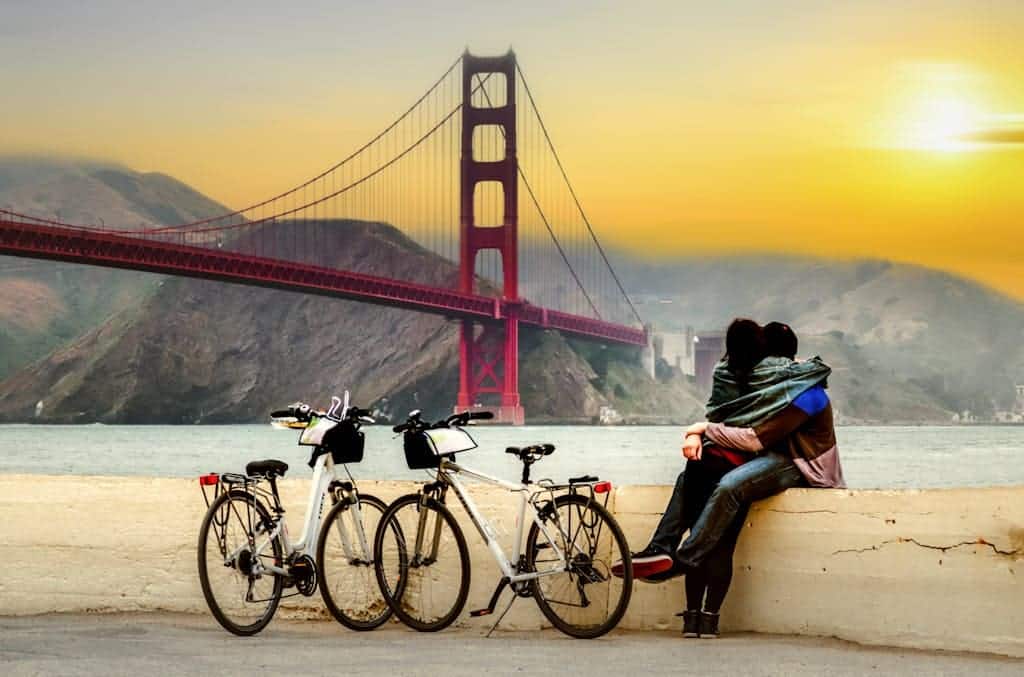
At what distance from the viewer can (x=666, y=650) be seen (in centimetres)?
520

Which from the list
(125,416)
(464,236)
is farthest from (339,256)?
(464,236)

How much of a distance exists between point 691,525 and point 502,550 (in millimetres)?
663

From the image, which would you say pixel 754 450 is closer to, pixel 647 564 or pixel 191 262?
pixel 647 564

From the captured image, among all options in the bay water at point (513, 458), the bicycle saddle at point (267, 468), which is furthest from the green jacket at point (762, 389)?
the bay water at point (513, 458)

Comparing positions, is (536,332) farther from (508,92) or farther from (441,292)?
(508,92)

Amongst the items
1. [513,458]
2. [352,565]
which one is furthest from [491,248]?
[352,565]

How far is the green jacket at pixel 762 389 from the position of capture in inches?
211

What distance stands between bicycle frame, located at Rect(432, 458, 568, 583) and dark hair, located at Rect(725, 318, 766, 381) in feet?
2.45

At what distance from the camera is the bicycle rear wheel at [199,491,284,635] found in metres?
5.54

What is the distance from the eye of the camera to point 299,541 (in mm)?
5652

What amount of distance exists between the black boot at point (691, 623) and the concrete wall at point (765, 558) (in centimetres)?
16

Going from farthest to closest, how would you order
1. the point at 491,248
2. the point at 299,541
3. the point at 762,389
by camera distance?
the point at 491,248 → the point at 299,541 → the point at 762,389

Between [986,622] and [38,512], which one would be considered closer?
[986,622]

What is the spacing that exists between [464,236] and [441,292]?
587 inches
